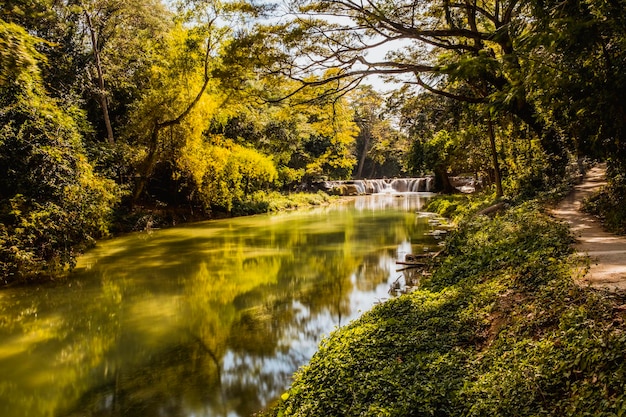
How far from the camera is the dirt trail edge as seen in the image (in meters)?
3.72

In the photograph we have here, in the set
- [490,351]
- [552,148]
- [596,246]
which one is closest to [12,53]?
[490,351]

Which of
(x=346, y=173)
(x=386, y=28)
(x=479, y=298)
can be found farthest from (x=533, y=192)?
(x=346, y=173)

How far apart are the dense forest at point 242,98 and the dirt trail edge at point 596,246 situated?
33.2 inches

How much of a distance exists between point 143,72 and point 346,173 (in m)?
24.9

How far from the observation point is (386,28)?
8.79 metres

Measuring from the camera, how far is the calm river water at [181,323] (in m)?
4.62

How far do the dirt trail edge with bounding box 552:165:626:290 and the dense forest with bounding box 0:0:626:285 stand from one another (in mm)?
843

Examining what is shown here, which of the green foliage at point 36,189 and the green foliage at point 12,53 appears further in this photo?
the green foliage at point 36,189

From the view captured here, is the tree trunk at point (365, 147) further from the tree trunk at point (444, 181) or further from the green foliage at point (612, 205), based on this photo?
the green foliage at point (612, 205)

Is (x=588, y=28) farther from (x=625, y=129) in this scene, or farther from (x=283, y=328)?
(x=283, y=328)

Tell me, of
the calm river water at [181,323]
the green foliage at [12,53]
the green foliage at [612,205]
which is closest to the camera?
the green foliage at [12,53]

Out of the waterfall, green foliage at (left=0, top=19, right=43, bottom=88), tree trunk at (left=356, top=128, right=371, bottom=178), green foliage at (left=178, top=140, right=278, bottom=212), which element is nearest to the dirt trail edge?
green foliage at (left=0, top=19, right=43, bottom=88)

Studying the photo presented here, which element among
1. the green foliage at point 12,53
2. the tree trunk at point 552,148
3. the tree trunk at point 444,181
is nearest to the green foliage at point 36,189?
the green foliage at point 12,53

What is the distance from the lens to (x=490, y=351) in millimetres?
3369
